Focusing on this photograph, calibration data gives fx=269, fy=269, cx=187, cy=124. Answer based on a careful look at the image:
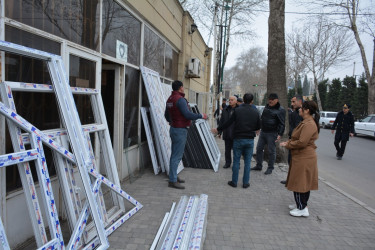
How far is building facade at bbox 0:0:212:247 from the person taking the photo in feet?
8.52

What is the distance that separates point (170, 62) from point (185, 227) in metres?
6.32

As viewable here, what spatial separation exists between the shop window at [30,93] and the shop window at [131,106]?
→ 2091mm

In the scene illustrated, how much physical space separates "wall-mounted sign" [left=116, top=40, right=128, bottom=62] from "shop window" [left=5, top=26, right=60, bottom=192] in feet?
5.35

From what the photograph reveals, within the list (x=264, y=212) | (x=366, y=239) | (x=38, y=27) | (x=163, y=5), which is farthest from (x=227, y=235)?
(x=163, y=5)

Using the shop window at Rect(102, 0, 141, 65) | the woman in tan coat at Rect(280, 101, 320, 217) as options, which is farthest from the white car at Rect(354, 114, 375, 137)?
the shop window at Rect(102, 0, 141, 65)

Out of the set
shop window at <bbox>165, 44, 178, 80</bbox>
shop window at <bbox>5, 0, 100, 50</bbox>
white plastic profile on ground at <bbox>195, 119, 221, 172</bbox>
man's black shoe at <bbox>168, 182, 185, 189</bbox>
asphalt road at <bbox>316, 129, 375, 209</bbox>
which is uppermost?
shop window at <bbox>165, 44, 178, 80</bbox>

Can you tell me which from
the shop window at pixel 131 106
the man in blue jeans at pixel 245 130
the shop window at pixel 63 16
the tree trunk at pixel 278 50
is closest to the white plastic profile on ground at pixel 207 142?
the man in blue jeans at pixel 245 130

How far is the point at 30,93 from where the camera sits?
280 centimetres

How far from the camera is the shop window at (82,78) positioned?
11.5 feet

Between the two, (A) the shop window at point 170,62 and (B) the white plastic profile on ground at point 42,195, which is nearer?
(B) the white plastic profile on ground at point 42,195

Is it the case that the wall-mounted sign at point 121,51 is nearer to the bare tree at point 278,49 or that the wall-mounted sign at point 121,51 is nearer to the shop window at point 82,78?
the shop window at point 82,78

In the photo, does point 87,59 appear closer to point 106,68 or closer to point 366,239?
point 106,68

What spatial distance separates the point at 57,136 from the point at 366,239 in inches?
153

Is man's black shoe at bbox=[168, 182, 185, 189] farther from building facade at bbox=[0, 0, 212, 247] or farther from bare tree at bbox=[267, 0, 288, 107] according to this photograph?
bare tree at bbox=[267, 0, 288, 107]
